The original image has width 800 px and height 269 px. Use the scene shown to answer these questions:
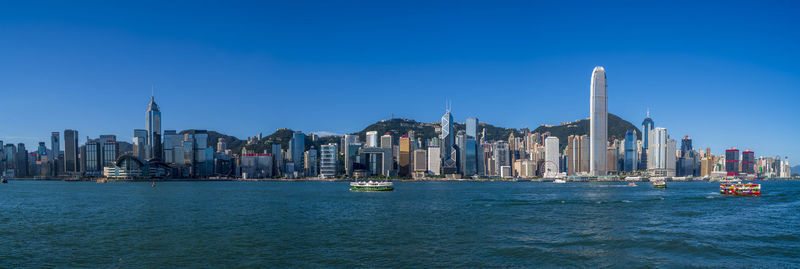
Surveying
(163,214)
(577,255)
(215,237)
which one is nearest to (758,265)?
(577,255)

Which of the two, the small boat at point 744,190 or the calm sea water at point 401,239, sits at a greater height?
the calm sea water at point 401,239

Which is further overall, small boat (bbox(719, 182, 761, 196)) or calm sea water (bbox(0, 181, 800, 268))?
small boat (bbox(719, 182, 761, 196))

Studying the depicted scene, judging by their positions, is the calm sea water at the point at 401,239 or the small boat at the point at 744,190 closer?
the calm sea water at the point at 401,239

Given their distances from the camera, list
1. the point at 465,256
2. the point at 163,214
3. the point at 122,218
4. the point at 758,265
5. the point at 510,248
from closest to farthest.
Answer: the point at 758,265, the point at 465,256, the point at 510,248, the point at 122,218, the point at 163,214

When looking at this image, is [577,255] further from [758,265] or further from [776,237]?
[776,237]

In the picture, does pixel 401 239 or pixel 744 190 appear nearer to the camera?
pixel 401 239

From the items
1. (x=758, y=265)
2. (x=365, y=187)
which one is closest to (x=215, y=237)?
(x=758, y=265)

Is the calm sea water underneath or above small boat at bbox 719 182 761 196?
above

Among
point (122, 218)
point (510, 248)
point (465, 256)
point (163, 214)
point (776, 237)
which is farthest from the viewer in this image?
point (163, 214)

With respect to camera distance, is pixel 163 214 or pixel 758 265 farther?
pixel 163 214

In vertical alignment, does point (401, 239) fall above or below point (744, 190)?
above
